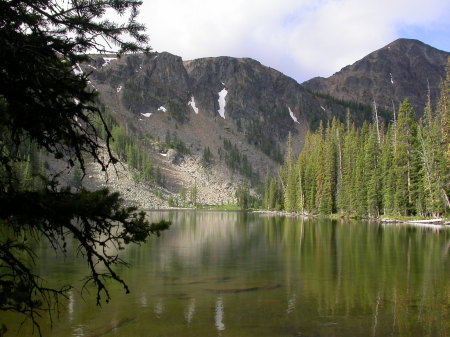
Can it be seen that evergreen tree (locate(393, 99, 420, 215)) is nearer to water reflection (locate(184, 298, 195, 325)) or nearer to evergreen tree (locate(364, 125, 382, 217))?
evergreen tree (locate(364, 125, 382, 217))

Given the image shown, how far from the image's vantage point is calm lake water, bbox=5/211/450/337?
11.9 meters

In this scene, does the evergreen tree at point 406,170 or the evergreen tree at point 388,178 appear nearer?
the evergreen tree at point 406,170

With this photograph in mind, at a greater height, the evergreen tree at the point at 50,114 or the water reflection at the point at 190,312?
the evergreen tree at the point at 50,114

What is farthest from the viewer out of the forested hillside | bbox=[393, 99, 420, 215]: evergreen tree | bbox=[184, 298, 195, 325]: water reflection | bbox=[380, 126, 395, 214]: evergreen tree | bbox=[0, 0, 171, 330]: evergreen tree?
bbox=[380, 126, 395, 214]: evergreen tree

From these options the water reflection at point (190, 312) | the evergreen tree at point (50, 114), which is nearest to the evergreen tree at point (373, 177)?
the water reflection at point (190, 312)

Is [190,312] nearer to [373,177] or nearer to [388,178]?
[388,178]

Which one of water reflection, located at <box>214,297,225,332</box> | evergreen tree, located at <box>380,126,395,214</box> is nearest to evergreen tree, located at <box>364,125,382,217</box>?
evergreen tree, located at <box>380,126,395,214</box>

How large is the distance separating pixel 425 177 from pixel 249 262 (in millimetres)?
39076

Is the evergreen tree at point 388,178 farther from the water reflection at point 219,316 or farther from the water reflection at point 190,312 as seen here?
the water reflection at point 190,312

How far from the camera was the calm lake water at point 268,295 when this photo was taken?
1195 centimetres

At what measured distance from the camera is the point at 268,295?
1584cm

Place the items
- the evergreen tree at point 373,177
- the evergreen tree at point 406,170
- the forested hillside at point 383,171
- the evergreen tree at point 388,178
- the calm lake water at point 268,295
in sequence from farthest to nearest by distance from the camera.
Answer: the evergreen tree at point 373,177 → the evergreen tree at point 388,178 → the evergreen tree at point 406,170 → the forested hillside at point 383,171 → the calm lake water at point 268,295

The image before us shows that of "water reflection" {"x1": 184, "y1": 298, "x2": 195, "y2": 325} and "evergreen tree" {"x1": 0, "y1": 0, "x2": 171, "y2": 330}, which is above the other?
"evergreen tree" {"x1": 0, "y1": 0, "x2": 171, "y2": 330}

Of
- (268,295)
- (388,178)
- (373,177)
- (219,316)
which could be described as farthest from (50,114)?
(373,177)
